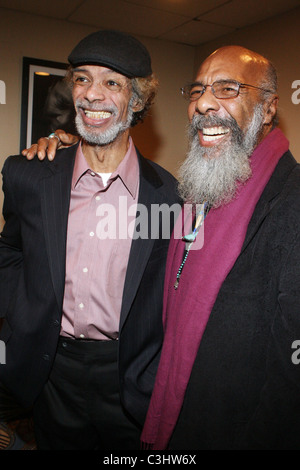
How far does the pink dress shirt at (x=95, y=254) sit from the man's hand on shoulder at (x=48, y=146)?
0.49 feet

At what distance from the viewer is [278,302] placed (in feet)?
3.59

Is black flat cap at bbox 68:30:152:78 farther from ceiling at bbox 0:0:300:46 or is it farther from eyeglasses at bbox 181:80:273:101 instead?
ceiling at bbox 0:0:300:46

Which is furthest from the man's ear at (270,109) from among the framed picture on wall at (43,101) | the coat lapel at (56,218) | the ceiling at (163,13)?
the framed picture on wall at (43,101)

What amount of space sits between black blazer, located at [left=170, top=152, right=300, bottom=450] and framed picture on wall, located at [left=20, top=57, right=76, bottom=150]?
2.36 m

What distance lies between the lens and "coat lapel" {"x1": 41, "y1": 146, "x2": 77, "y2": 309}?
1.37 m

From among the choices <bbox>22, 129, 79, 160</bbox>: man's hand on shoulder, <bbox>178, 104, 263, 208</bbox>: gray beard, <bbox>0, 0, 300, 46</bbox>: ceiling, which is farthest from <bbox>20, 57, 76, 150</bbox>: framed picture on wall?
<bbox>178, 104, 263, 208</bbox>: gray beard

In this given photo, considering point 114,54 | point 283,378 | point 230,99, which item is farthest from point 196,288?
point 114,54

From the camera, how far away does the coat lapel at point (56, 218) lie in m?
1.37

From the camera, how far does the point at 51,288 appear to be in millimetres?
1397

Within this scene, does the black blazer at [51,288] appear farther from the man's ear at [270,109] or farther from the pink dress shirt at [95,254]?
the man's ear at [270,109]
